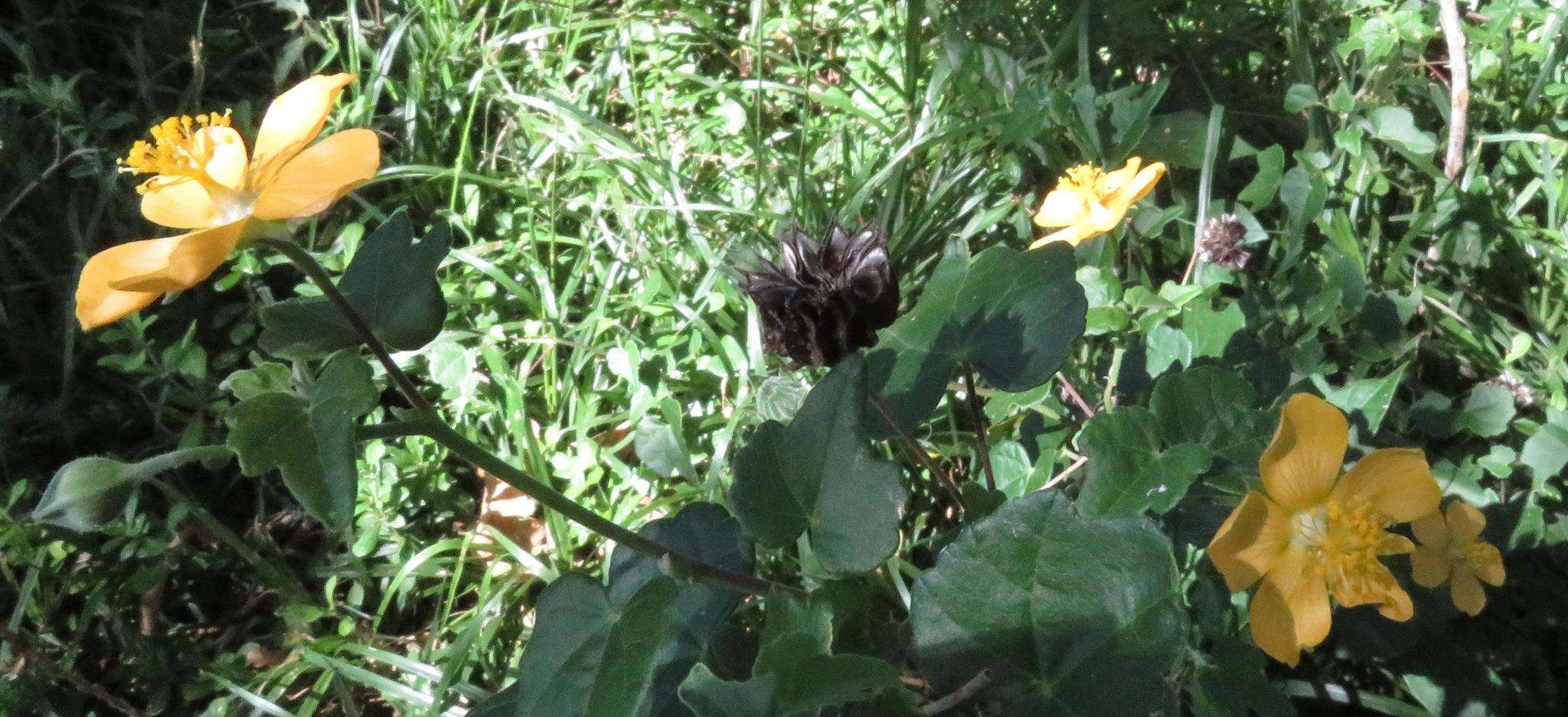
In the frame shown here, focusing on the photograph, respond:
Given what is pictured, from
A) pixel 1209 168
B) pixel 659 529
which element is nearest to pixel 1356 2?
pixel 1209 168

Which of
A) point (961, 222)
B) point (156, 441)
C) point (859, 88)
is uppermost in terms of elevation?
point (859, 88)

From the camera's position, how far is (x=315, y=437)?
756 millimetres

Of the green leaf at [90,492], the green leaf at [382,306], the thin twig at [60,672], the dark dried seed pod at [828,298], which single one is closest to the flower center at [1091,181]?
the dark dried seed pod at [828,298]

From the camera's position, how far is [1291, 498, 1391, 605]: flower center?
906 millimetres

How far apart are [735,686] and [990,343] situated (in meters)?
0.46

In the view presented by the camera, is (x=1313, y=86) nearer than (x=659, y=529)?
No

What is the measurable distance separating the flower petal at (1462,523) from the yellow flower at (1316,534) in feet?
0.35

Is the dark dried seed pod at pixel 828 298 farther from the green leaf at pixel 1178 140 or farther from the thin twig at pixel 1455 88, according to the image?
the thin twig at pixel 1455 88

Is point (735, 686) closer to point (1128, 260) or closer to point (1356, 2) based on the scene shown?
point (1128, 260)

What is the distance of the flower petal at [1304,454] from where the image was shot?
2.76 feet

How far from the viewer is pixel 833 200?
186 cm

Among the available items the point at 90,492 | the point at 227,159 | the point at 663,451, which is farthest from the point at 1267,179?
the point at 90,492

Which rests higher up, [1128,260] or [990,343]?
[990,343]

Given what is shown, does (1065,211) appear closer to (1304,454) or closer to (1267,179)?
(1267,179)
